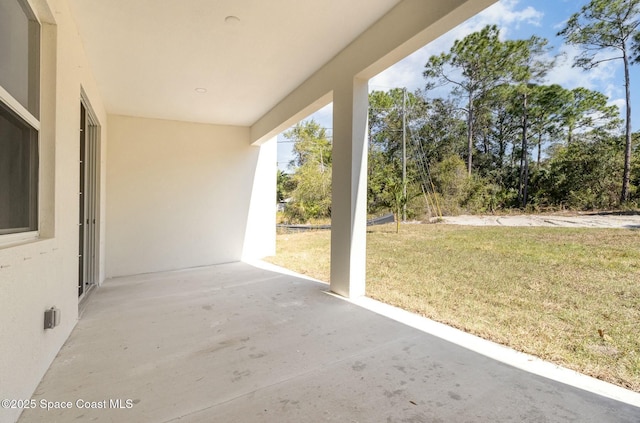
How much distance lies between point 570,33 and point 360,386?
665 centimetres

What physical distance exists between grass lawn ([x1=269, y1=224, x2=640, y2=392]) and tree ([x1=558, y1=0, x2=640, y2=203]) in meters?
1.26

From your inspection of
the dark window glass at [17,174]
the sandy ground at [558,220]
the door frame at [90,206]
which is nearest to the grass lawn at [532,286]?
the sandy ground at [558,220]

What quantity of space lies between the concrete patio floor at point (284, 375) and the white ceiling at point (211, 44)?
8.96 ft

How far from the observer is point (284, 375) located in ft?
5.69

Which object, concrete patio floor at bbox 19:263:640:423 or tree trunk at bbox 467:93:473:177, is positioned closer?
concrete patio floor at bbox 19:263:640:423

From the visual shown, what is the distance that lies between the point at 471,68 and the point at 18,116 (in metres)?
13.8

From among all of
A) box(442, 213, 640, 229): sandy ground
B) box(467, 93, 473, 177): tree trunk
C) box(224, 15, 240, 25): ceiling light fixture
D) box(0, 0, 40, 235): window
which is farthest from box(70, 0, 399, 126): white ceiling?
box(467, 93, 473, 177): tree trunk

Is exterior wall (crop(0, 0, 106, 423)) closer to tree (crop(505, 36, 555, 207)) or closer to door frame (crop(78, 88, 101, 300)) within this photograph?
door frame (crop(78, 88, 101, 300))

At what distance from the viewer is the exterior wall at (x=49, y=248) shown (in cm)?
128

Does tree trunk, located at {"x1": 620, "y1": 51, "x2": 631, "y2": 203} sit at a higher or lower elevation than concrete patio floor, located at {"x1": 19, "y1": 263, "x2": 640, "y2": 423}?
higher

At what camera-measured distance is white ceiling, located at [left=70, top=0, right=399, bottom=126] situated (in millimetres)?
2342

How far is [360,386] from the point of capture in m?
1.62

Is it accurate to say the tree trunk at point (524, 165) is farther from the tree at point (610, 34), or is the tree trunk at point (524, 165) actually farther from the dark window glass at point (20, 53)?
the dark window glass at point (20, 53)

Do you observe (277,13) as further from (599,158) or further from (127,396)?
(599,158)
